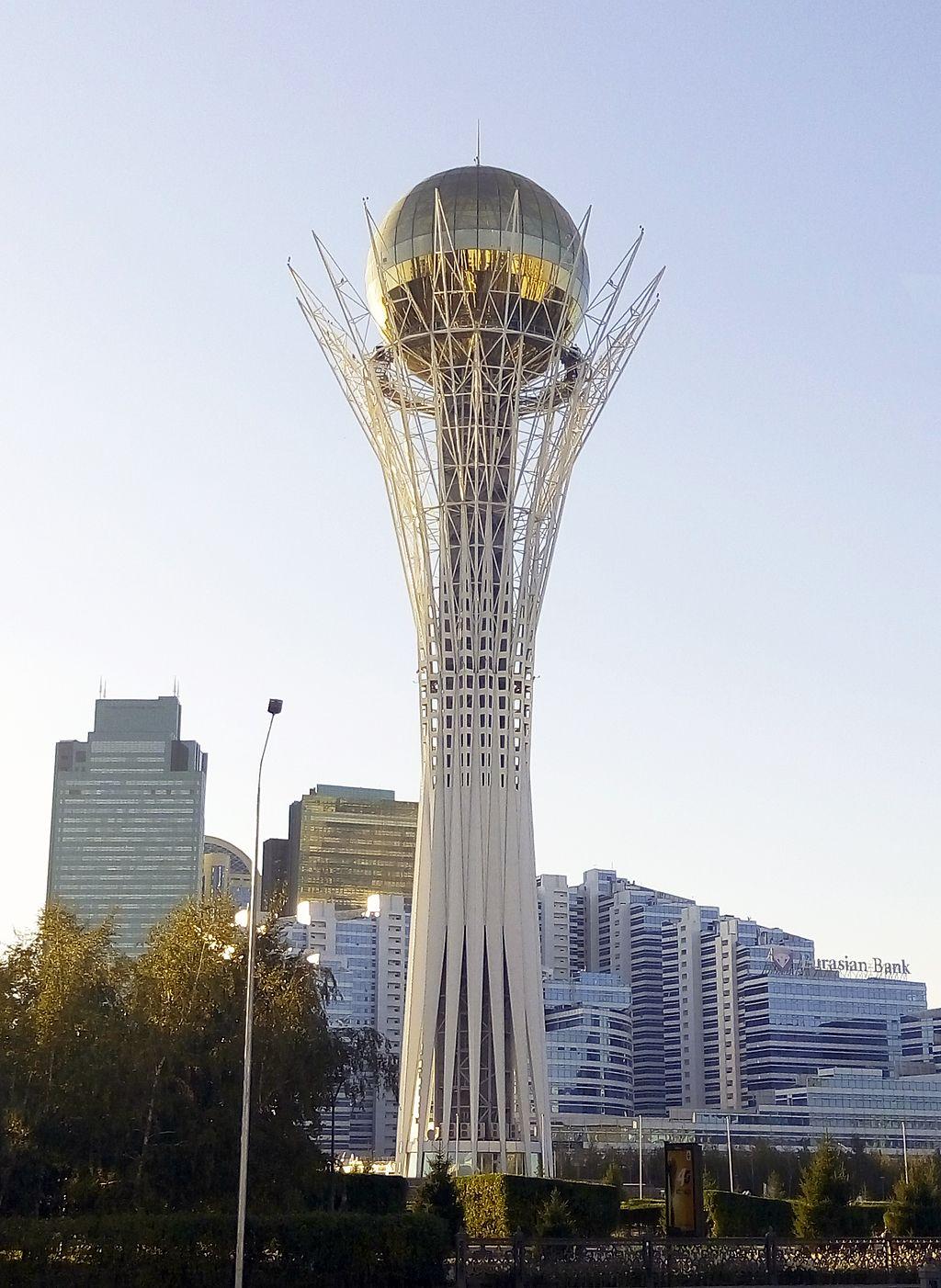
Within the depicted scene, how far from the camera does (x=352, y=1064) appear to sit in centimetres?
4394

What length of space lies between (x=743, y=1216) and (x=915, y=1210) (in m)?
4.51

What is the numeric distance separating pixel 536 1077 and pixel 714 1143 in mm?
86779

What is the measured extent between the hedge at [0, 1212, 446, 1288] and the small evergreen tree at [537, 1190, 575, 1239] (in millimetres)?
4721

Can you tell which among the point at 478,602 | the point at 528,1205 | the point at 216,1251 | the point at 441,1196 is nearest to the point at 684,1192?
the point at 441,1196

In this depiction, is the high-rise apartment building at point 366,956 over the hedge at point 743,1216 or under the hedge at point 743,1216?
over

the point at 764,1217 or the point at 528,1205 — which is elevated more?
the point at 528,1205

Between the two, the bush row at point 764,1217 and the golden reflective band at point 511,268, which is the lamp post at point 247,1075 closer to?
the bush row at point 764,1217

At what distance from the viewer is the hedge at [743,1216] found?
1774 inches

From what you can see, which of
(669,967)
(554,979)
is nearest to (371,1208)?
(554,979)

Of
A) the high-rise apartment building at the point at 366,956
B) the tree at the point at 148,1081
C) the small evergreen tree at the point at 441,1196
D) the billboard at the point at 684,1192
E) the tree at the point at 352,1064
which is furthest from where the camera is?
the high-rise apartment building at the point at 366,956

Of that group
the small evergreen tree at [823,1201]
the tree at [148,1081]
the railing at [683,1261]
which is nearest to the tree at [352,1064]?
the tree at [148,1081]

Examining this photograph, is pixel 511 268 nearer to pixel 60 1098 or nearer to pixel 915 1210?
pixel 915 1210

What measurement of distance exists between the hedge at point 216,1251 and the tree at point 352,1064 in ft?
26.2

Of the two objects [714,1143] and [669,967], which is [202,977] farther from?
[669,967]
